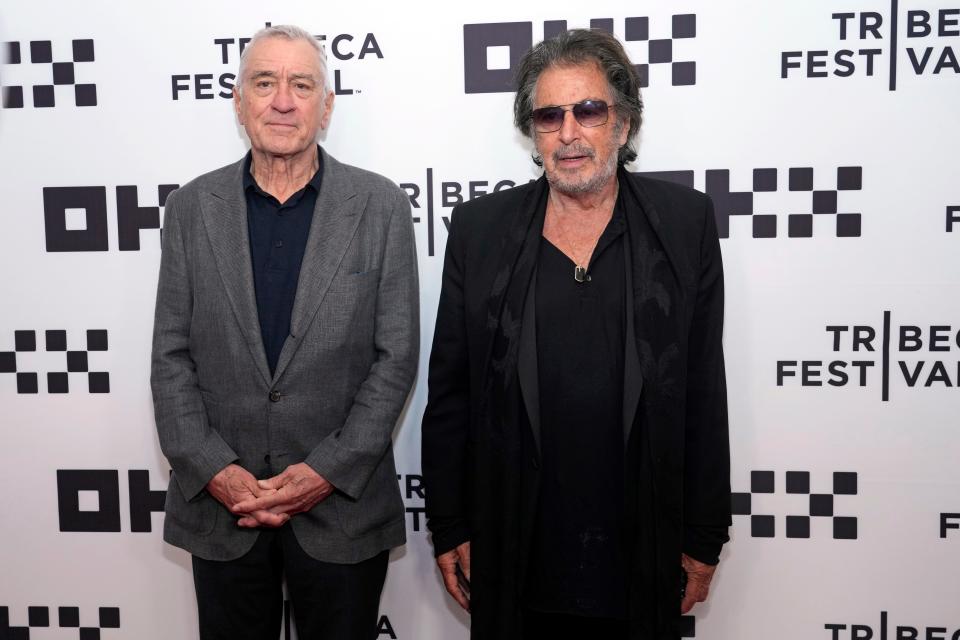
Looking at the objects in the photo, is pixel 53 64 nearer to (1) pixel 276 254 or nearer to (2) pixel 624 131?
(1) pixel 276 254

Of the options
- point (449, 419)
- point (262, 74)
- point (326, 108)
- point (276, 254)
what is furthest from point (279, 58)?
point (449, 419)

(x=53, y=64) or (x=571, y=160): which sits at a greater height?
(x=53, y=64)

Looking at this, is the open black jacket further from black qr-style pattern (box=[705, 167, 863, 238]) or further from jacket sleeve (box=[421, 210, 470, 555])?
black qr-style pattern (box=[705, 167, 863, 238])

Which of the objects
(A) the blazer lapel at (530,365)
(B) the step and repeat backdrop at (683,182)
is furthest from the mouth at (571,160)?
(B) the step and repeat backdrop at (683,182)

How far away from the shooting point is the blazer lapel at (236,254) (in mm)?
1742

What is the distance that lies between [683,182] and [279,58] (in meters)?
1.12

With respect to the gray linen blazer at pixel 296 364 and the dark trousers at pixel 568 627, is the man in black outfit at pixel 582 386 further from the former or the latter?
the gray linen blazer at pixel 296 364

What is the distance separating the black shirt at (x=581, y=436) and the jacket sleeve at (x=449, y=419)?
0.21 meters

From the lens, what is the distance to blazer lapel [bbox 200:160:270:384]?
174 cm

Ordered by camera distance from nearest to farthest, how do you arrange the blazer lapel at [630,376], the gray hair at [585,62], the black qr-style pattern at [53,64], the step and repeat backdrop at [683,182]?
the blazer lapel at [630,376]
the gray hair at [585,62]
the step and repeat backdrop at [683,182]
the black qr-style pattern at [53,64]

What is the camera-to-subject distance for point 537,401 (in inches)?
64.1

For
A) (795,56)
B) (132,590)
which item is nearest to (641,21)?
(795,56)

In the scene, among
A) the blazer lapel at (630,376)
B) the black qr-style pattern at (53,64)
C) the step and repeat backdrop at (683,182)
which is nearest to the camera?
the blazer lapel at (630,376)

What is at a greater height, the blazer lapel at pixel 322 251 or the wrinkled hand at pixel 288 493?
the blazer lapel at pixel 322 251
